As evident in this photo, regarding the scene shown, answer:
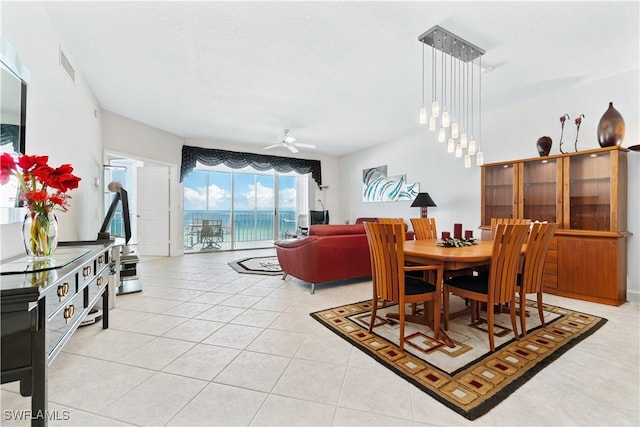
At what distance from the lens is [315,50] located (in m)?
2.75

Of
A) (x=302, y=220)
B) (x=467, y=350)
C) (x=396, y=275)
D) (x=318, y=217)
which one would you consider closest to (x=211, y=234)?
(x=302, y=220)

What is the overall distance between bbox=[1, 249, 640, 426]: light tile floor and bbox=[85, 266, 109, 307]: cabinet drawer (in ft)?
1.35

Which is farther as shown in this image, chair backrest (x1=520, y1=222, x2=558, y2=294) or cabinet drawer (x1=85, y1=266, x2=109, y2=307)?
chair backrest (x1=520, y1=222, x2=558, y2=294)

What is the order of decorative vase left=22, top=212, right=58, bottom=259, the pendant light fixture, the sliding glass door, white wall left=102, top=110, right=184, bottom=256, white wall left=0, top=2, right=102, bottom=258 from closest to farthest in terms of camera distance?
decorative vase left=22, top=212, right=58, bottom=259, white wall left=0, top=2, right=102, bottom=258, the pendant light fixture, white wall left=102, top=110, right=184, bottom=256, the sliding glass door

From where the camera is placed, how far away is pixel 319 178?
7.76m

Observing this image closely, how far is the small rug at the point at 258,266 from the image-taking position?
14.9 ft

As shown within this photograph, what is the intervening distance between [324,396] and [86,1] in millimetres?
3250

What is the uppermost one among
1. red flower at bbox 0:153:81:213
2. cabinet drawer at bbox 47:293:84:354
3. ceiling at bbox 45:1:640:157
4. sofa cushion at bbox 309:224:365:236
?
ceiling at bbox 45:1:640:157

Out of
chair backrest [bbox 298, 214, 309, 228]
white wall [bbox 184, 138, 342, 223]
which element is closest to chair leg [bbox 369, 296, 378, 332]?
chair backrest [bbox 298, 214, 309, 228]

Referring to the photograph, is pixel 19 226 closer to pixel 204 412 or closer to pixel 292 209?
pixel 204 412

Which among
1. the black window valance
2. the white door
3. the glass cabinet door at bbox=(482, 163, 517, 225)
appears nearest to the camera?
the glass cabinet door at bbox=(482, 163, 517, 225)

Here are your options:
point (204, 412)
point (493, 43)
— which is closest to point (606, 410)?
point (204, 412)

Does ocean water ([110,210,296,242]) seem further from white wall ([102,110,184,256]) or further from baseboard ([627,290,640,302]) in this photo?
baseboard ([627,290,640,302])

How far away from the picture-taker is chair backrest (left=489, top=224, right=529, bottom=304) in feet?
6.49
